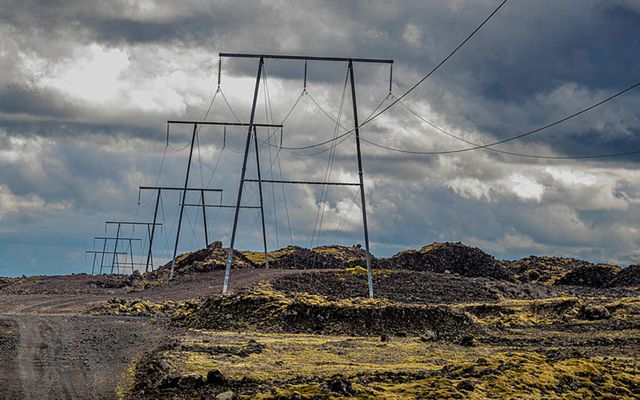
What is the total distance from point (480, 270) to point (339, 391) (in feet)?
166

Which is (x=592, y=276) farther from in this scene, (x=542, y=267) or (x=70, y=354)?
(x=70, y=354)

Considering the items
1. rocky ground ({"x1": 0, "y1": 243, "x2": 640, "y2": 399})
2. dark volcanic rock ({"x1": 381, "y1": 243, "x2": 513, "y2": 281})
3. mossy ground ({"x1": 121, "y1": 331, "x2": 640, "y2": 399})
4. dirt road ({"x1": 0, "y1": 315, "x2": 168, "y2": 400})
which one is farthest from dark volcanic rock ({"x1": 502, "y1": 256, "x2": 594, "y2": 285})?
mossy ground ({"x1": 121, "y1": 331, "x2": 640, "y2": 399})

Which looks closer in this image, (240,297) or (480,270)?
(240,297)

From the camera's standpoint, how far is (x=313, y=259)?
7325 centimetres

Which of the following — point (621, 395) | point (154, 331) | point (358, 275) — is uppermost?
point (358, 275)

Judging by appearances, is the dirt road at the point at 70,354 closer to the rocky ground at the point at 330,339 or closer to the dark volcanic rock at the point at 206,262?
the rocky ground at the point at 330,339

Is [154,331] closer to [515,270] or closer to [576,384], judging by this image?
[576,384]

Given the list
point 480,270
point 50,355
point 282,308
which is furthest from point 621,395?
point 480,270

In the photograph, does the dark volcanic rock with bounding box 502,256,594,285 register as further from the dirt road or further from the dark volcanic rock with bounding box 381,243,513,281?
the dirt road

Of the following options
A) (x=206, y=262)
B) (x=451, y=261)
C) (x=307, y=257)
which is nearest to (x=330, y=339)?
(x=451, y=261)

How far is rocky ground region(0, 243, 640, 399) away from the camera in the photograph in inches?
698

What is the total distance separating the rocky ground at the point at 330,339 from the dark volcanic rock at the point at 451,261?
40cm

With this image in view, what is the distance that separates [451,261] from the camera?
2635 inches

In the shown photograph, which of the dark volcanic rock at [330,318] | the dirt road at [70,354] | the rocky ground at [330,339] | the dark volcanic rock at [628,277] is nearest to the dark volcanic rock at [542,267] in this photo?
the rocky ground at [330,339]
